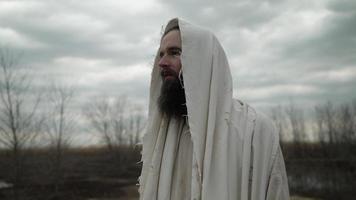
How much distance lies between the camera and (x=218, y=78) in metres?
2.40

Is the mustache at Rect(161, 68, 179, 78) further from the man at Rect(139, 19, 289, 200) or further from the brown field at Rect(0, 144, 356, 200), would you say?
the brown field at Rect(0, 144, 356, 200)

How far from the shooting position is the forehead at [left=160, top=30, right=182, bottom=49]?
2607 mm

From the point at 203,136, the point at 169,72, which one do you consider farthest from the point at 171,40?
the point at 203,136

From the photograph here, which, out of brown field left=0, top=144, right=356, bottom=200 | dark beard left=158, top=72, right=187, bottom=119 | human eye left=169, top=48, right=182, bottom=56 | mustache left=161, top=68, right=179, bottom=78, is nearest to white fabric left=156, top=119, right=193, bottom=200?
dark beard left=158, top=72, right=187, bottom=119

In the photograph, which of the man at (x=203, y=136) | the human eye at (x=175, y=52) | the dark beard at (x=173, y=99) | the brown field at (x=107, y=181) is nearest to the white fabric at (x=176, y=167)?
the man at (x=203, y=136)

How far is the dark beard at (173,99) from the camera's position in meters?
2.62

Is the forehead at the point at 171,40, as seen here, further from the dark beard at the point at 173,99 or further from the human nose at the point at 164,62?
the dark beard at the point at 173,99

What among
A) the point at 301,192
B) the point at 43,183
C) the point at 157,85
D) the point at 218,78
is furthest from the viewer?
the point at 43,183

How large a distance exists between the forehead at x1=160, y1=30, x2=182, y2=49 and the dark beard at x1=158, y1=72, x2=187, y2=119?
0.22 meters

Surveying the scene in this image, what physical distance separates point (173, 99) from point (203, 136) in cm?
48

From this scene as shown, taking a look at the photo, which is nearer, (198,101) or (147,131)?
(198,101)

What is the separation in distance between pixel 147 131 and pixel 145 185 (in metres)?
0.40

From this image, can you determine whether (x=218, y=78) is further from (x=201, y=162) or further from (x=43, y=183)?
(x=43, y=183)

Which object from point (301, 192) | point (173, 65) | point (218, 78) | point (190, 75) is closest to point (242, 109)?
point (218, 78)
